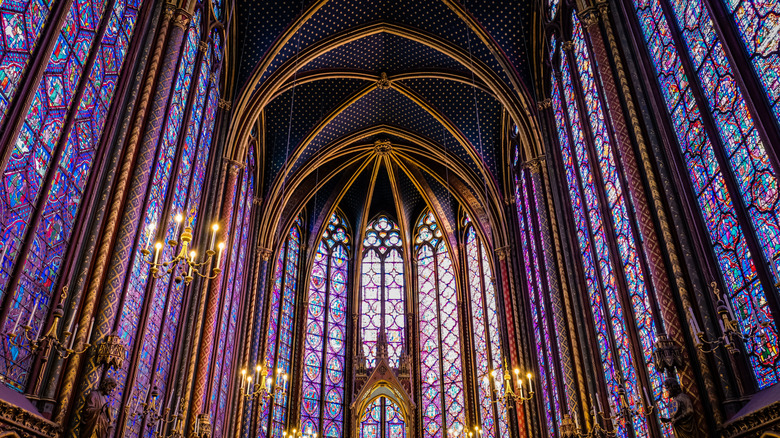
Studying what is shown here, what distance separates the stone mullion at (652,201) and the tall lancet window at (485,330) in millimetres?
11716

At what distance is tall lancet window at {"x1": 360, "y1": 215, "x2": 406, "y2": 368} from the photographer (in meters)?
Result: 24.9

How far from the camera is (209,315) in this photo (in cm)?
1423

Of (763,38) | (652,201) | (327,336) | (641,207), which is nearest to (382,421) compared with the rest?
(327,336)

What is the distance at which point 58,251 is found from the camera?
8344mm

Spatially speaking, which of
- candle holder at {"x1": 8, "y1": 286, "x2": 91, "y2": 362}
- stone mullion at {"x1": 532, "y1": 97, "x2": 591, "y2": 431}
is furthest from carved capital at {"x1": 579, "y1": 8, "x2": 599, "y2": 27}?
candle holder at {"x1": 8, "y1": 286, "x2": 91, "y2": 362}

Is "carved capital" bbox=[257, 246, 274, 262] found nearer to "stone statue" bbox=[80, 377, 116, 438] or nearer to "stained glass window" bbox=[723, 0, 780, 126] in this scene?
"stone statue" bbox=[80, 377, 116, 438]

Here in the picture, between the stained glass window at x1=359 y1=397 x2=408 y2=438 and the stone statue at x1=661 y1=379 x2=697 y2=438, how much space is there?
1535 centimetres

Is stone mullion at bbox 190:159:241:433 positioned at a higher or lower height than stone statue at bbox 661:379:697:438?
higher

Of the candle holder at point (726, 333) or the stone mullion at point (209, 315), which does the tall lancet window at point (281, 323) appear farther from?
the candle holder at point (726, 333)

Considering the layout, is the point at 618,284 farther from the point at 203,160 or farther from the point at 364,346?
the point at 364,346

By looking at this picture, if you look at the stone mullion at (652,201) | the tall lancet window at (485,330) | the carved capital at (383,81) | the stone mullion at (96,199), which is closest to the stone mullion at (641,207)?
the stone mullion at (652,201)

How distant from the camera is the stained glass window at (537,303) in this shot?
15781 millimetres

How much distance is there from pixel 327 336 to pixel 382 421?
414cm

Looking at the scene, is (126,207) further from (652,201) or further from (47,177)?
(652,201)
